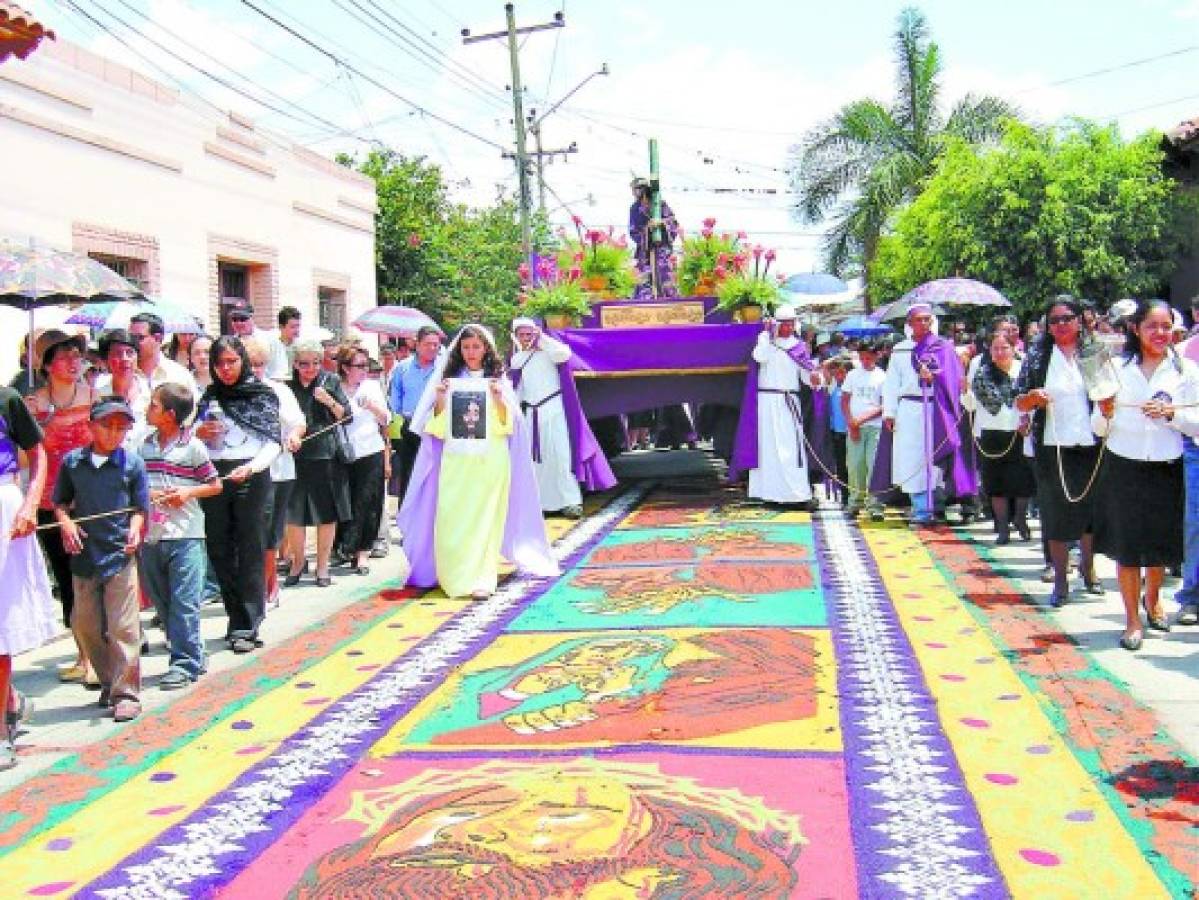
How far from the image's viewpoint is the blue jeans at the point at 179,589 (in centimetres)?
605

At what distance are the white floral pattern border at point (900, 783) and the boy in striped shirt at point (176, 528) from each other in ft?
10.00

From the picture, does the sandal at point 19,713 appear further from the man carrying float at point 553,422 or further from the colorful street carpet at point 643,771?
the man carrying float at point 553,422

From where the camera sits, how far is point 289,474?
313 inches

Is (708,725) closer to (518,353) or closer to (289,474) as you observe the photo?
(289,474)

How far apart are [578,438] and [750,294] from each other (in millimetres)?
2146

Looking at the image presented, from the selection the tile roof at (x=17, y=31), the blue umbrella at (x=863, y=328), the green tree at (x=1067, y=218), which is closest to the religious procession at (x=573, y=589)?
the tile roof at (x=17, y=31)

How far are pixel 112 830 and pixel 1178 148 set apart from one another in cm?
2127

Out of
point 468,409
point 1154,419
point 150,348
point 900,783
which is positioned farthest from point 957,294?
point 900,783

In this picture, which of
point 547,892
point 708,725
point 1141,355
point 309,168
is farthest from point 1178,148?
point 547,892

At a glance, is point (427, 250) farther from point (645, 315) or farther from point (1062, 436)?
point (1062, 436)

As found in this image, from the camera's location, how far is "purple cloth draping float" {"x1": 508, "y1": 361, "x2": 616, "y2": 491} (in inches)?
470

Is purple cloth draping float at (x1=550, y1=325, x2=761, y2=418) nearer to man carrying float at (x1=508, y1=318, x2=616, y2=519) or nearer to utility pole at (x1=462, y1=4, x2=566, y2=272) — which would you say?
man carrying float at (x1=508, y1=318, x2=616, y2=519)

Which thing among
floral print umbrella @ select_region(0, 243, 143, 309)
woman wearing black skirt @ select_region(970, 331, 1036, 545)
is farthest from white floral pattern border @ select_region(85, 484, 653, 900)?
woman wearing black skirt @ select_region(970, 331, 1036, 545)

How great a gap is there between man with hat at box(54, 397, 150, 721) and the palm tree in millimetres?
23324
